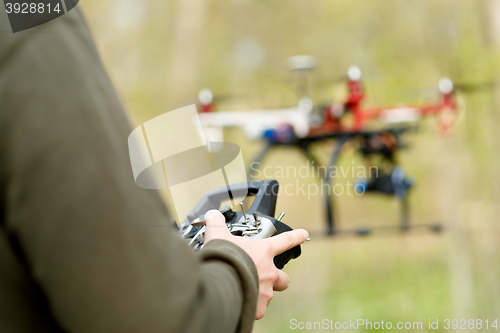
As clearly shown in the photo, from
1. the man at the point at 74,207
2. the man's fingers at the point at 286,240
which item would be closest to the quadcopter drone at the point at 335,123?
the man's fingers at the point at 286,240

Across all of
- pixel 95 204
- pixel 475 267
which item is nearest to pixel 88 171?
pixel 95 204

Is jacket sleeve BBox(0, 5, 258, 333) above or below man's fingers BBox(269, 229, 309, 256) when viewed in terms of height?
above

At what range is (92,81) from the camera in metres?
0.30

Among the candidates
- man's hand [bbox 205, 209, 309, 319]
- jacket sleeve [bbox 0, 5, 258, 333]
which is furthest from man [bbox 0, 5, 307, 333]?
man's hand [bbox 205, 209, 309, 319]

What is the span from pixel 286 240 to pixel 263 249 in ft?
0.16

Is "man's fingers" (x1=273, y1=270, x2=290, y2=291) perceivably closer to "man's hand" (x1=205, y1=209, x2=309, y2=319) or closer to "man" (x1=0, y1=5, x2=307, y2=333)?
"man's hand" (x1=205, y1=209, x2=309, y2=319)

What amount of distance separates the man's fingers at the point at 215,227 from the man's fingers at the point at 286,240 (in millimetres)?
54

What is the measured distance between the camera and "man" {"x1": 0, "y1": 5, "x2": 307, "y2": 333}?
0.28m

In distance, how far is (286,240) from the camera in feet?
1.61

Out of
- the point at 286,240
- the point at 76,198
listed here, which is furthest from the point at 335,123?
the point at 76,198

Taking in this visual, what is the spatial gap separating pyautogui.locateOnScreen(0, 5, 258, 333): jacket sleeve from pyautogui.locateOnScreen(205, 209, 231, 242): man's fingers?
5.5 inches

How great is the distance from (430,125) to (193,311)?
396cm

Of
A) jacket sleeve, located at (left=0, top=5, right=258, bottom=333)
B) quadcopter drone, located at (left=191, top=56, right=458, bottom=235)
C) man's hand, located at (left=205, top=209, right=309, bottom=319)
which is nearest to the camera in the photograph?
jacket sleeve, located at (left=0, top=5, right=258, bottom=333)

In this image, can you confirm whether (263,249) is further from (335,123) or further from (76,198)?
(335,123)
